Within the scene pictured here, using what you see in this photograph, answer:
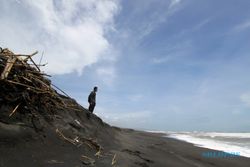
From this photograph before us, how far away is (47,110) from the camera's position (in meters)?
7.80

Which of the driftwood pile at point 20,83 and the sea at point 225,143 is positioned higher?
the sea at point 225,143

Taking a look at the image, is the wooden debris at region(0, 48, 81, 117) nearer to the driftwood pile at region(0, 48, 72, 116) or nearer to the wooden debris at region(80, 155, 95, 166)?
the driftwood pile at region(0, 48, 72, 116)

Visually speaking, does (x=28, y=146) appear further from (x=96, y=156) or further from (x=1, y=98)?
(x=96, y=156)

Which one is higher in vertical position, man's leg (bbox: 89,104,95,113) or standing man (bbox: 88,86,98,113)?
standing man (bbox: 88,86,98,113)

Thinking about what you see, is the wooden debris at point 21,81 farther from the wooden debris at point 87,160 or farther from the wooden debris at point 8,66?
the wooden debris at point 87,160

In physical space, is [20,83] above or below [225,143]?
below

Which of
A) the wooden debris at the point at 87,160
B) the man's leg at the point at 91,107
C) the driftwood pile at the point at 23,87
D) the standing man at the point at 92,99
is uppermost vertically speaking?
the standing man at the point at 92,99

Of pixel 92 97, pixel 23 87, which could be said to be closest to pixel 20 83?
pixel 23 87

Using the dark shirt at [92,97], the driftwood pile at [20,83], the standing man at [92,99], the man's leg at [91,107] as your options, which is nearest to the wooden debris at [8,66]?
the driftwood pile at [20,83]

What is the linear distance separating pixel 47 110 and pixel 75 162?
6.73ft

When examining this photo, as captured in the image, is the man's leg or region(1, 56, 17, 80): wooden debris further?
the man's leg

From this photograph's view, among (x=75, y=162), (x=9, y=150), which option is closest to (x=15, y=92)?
(x=9, y=150)

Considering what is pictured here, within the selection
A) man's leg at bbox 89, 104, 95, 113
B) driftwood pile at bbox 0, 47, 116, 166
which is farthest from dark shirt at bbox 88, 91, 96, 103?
driftwood pile at bbox 0, 47, 116, 166

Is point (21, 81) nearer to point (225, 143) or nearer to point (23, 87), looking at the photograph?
point (23, 87)
